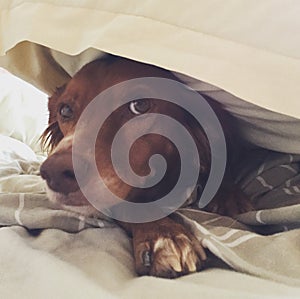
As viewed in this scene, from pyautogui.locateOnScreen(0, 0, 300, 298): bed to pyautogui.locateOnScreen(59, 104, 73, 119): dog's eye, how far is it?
0.12 metres

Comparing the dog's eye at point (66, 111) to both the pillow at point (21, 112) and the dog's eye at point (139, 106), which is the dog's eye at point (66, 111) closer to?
the dog's eye at point (139, 106)

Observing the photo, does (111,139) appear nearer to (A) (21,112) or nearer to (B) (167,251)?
(B) (167,251)

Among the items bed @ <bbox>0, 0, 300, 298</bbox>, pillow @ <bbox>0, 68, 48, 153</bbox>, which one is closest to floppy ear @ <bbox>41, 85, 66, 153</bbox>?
bed @ <bbox>0, 0, 300, 298</bbox>

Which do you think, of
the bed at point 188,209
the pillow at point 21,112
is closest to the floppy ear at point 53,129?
the bed at point 188,209

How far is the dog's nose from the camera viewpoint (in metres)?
0.73

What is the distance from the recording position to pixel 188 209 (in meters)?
0.79

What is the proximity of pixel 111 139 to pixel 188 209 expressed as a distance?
0.14 m

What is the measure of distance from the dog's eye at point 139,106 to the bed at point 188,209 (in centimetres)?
→ 7

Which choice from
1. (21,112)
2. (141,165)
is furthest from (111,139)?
(21,112)

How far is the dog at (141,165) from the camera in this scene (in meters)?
0.66

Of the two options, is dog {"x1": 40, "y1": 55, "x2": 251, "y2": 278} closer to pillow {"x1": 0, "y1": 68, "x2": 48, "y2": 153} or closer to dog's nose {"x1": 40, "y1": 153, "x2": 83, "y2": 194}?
dog's nose {"x1": 40, "y1": 153, "x2": 83, "y2": 194}

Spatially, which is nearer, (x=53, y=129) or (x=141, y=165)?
(x=141, y=165)

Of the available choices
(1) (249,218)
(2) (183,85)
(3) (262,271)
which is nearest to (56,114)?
(2) (183,85)

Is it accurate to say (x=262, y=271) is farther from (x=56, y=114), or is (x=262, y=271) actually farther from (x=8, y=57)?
(x=8, y=57)
